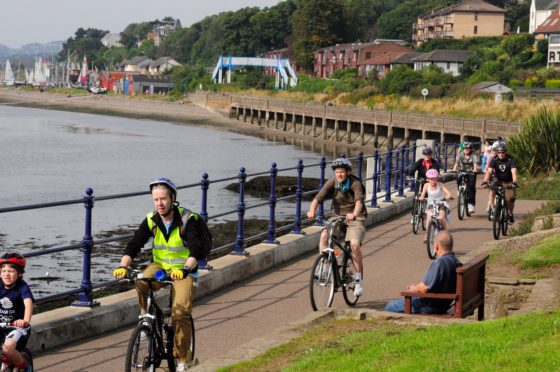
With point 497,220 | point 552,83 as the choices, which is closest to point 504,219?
point 497,220

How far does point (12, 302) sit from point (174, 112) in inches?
5492

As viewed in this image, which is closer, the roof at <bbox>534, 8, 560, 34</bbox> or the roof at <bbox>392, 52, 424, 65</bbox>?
the roof at <bbox>534, 8, 560, 34</bbox>

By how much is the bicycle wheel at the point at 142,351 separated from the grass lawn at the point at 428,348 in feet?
1.84

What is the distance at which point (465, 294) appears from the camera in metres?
9.70

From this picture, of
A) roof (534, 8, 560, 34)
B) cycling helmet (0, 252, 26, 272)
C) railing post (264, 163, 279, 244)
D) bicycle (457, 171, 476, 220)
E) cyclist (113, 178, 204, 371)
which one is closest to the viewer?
cycling helmet (0, 252, 26, 272)

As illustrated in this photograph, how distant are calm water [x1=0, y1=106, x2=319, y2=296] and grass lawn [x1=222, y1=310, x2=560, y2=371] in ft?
43.6

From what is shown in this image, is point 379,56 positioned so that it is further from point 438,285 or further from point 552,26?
point 438,285

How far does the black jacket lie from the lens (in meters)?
7.92

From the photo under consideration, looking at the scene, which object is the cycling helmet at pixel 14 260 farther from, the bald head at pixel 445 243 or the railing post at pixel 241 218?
A: the railing post at pixel 241 218

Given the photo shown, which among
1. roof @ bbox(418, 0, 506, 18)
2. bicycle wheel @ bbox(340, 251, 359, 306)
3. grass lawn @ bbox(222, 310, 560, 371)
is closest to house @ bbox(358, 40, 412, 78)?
roof @ bbox(418, 0, 506, 18)

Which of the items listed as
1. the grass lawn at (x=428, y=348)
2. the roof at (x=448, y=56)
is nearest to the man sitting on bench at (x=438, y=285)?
the grass lawn at (x=428, y=348)

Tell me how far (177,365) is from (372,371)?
1.71 metres

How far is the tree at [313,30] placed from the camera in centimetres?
16068

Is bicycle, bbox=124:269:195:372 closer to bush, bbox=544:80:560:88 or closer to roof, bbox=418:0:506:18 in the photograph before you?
bush, bbox=544:80:560:88
